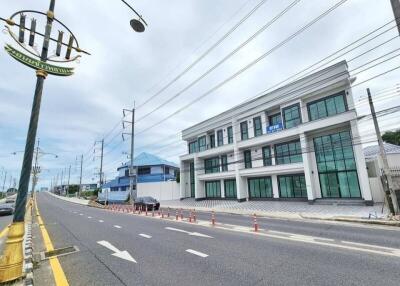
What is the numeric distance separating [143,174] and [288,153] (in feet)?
127

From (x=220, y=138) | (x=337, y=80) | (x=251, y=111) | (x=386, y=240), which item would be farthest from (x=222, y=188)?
(x=386, y=240)

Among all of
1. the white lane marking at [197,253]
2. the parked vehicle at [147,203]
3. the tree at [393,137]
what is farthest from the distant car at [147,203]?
the tree at [393,137]

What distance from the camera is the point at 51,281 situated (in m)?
5.66

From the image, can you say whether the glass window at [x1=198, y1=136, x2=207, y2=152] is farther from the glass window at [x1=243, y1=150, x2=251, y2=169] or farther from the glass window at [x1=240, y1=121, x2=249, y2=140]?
the glass window at [x1=243, y1=150, x2=251, y2=169]

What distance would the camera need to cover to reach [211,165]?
4050cm

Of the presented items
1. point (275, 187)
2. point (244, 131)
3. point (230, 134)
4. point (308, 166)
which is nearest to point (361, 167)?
point (308, 166)

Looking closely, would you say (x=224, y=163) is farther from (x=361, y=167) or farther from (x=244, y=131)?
(x=361, y=167)

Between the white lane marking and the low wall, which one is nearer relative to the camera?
the white lane marking

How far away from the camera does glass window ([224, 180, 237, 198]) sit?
35.9 meters

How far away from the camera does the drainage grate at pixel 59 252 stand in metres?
7.95

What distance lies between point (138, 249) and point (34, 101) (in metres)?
5.89

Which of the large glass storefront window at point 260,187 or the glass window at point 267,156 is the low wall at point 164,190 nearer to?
the large glass storefront window at point 260,187

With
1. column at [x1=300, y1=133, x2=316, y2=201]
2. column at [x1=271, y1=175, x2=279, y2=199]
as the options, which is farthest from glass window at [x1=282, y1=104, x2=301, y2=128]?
column at [x1=271, y1=175, x2=279, y2=199]

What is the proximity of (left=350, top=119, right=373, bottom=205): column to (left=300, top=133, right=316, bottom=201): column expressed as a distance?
436cm
